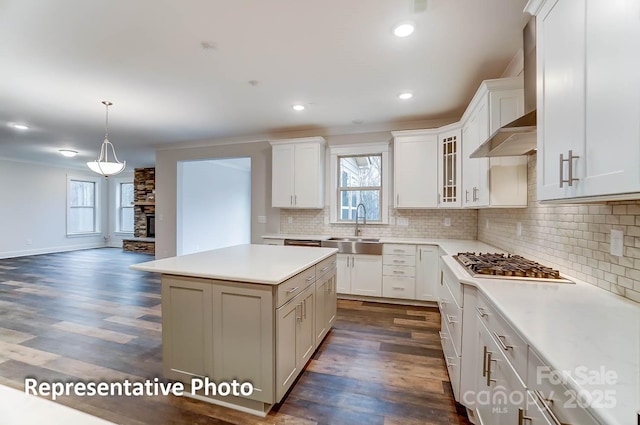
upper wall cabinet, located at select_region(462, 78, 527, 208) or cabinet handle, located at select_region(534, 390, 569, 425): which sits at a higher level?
upper wall cabinet, located at select_region(462, 78, 527, 208)

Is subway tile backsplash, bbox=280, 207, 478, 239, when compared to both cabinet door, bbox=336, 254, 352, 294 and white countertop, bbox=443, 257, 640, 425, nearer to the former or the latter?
cabinet door, bbox=336, 254, 352, 294

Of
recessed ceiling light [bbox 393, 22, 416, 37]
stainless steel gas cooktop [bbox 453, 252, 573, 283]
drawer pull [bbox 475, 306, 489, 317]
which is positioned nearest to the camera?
drawer pull [bbox 475, 306, 489, 317]

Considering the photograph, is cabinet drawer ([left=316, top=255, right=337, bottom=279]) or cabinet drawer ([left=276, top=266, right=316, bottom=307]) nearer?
cabinet drawer ([left=276, top=266, right=316, bottom=307])

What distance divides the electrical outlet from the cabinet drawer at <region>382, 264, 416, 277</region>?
2.48 meters

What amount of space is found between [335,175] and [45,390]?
13.0ft

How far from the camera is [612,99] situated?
960 millimetres

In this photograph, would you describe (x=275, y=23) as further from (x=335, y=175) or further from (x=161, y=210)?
(x=161, y=210)

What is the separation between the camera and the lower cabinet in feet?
5.90

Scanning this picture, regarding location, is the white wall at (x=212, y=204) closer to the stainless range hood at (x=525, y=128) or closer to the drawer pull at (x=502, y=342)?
the stainless range hood at (x=525, y=128)

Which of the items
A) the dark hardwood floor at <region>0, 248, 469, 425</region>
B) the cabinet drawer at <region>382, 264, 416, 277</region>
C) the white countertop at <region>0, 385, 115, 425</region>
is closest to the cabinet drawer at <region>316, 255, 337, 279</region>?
the dark hardwood floor at <region>0, 248, 469, 425</region>

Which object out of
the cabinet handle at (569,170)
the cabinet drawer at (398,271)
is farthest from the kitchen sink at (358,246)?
the cabinet handle at (569,170)

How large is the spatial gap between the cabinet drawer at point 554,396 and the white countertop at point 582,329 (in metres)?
0.05

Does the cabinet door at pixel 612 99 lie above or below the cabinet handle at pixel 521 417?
above

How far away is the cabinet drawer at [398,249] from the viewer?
3.86 metres
